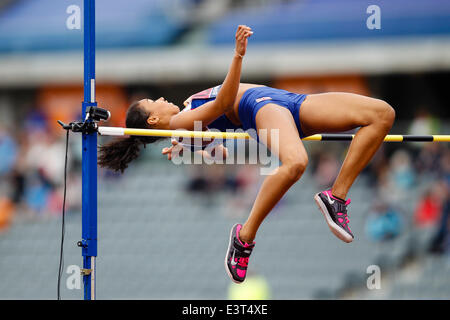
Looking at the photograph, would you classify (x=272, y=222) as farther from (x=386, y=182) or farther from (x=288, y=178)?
(x=288, y=178)

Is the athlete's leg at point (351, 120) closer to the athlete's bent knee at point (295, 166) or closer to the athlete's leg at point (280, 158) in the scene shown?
the athlete's leg at point (280, 158)

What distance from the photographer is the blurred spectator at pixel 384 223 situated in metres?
8.86

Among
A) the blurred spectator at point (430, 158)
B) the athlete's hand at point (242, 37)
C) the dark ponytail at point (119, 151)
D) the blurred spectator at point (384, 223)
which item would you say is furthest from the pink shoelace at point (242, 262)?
the blurred spectator at point (430, 158)

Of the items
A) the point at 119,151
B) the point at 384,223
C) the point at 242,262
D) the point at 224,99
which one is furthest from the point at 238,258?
the point at 384,223

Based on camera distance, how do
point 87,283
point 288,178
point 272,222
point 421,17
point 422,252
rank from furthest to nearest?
point 421,17 → point 272,222 → point 422,252 → point 87,283 → point 288,178

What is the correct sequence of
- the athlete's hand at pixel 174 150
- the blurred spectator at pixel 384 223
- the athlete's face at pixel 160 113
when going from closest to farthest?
the athlete's face at pixel 160 113
the athlete's hand at pixel 174 150
the blurred spectator at pixel 384 223

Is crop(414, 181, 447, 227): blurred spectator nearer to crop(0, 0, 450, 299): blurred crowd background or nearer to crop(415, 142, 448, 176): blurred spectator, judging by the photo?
crop(0, 0, 450, 299): blurred crowd background

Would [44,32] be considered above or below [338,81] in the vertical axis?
above

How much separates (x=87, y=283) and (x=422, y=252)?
544cm

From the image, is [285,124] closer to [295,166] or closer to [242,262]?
[295,166]

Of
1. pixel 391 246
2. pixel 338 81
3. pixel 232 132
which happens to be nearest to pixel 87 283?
pixel 232 132

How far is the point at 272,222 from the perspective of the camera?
965cm
